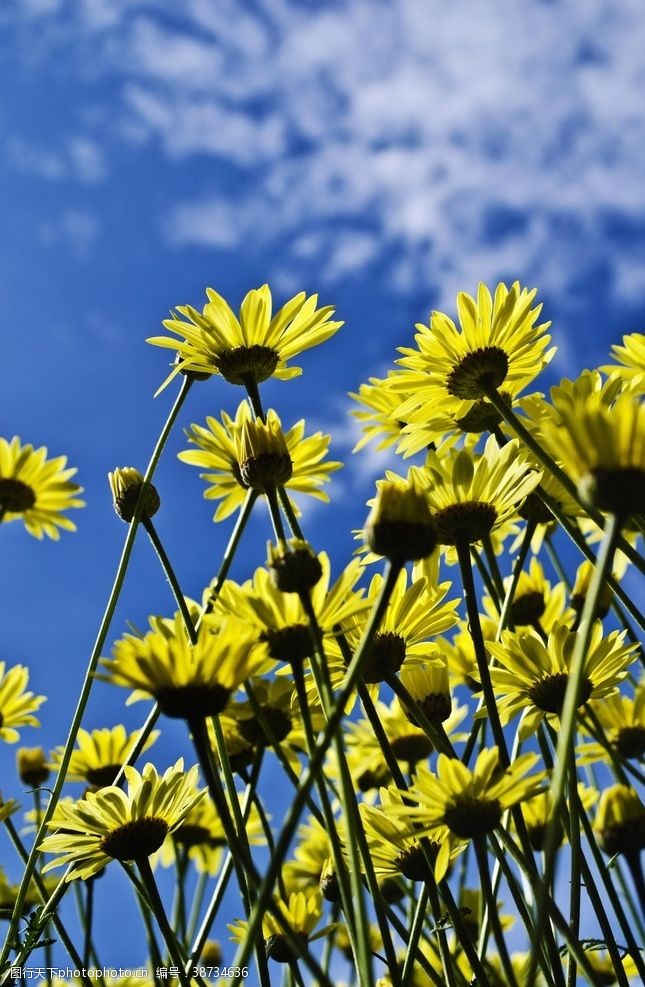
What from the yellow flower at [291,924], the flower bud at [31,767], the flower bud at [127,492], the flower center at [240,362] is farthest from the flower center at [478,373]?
the flower bud at [31,767]

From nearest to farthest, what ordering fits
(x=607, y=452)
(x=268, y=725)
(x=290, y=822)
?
(x=290, y=822), (x=607, y=452), (x=268, y=725)

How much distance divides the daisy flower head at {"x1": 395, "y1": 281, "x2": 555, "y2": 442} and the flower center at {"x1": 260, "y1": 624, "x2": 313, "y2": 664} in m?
0.81

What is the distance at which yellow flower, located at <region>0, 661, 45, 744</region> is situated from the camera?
270cm

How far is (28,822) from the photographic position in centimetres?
294

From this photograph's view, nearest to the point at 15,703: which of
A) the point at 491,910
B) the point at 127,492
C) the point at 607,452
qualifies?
the point at 127,492

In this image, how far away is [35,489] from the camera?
2936 mm

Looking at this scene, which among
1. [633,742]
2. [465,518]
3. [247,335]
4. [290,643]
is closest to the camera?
[290,643]

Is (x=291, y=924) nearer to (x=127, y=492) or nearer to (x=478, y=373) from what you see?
(x=127, y=492)

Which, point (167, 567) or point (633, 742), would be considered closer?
point (167, 567)

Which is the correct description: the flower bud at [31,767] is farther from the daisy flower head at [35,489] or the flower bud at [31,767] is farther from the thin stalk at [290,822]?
the thin stalk at [290,822]

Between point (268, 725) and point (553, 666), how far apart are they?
61cm

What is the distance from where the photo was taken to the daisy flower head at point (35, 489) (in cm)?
281

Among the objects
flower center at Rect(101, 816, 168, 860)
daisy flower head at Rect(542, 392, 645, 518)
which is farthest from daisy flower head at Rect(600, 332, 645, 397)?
flower center at Rect(101, 816, 168, 860)

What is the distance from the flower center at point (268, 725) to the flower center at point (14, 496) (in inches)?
42.9
